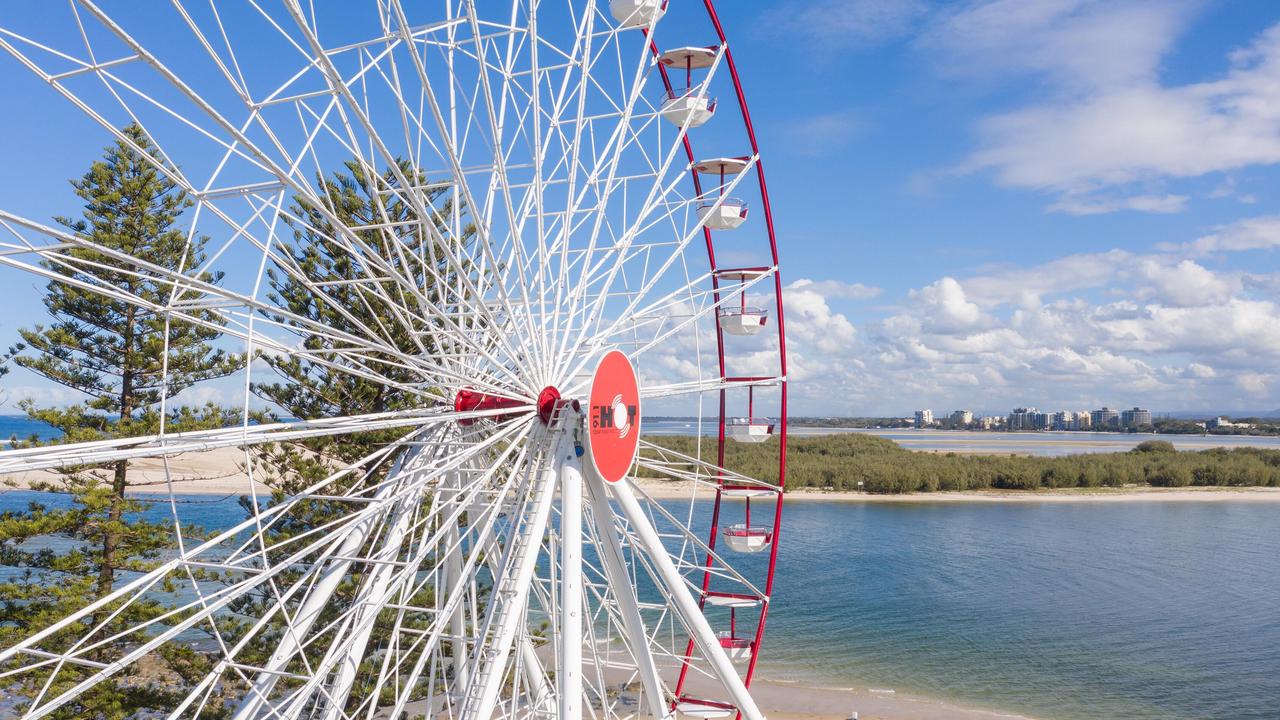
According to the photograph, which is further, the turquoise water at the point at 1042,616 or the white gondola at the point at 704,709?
the turquoise water at the point at 1042,616

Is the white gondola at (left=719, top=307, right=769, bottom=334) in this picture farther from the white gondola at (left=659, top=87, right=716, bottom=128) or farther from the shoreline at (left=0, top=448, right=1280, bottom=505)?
the shoreline at (left=0, top=448, right=1280, bottom=505)

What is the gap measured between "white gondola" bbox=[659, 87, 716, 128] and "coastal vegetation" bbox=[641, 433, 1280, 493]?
42.1 metres

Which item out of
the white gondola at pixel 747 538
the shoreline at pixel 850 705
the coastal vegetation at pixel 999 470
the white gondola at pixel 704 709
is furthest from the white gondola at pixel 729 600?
the coastal vegetation at pixel 999 470

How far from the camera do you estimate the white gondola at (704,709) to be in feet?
32.7

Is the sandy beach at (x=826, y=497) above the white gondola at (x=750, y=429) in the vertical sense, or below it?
below

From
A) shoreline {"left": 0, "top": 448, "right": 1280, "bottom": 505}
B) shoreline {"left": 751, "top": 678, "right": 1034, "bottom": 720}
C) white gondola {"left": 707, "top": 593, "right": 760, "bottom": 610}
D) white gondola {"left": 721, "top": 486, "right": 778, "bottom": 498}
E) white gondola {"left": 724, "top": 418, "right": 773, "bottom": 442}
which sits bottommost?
shoreline {"left": 751, "top": 678, "right": 1034, "bottom": 720}

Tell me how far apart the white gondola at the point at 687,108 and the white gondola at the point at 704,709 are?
660 cm

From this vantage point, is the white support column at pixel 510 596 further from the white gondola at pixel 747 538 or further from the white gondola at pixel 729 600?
the white gondola at pixel 747 538

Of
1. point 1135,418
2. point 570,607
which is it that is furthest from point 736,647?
point 1135,418

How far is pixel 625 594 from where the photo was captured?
311 inches

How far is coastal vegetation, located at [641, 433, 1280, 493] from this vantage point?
56406mm

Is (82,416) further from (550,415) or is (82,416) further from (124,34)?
(124,34)

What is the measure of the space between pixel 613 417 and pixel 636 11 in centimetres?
491

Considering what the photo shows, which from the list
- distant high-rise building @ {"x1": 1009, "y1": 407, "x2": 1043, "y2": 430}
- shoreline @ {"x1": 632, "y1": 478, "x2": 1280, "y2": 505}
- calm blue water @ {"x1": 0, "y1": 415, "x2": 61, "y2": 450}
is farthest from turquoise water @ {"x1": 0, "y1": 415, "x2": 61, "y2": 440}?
distant high-rise building @ {"x1": 1009, "y1": 407, "x2": 1043, "y2": 430}
